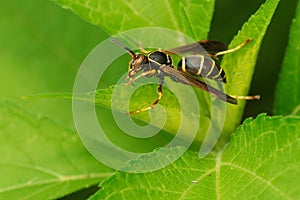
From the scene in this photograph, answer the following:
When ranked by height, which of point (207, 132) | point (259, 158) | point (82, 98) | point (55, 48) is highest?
point (55, 48)

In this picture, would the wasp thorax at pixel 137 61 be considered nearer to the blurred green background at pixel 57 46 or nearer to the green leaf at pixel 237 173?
the blurred green background at pixel 57 46

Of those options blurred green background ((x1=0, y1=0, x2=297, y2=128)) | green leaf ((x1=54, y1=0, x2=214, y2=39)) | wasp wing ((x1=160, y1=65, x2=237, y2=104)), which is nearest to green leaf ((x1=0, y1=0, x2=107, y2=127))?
blurred green background ((x1=0, y1=0, x2=297, y2=128))

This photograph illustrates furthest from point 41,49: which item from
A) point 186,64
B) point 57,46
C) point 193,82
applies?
point 193,82

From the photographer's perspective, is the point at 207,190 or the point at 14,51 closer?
the point at 207,190

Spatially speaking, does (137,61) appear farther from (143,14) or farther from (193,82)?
(193,82)

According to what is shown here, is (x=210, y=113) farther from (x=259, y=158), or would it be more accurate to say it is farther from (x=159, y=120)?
(x=259, y=158)

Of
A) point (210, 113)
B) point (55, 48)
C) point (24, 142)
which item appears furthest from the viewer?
point (55, 48)

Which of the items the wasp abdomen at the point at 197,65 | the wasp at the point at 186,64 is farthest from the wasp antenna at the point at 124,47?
the wasp abdomen at the point at 197,65

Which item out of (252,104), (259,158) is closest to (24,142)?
(252,104)
